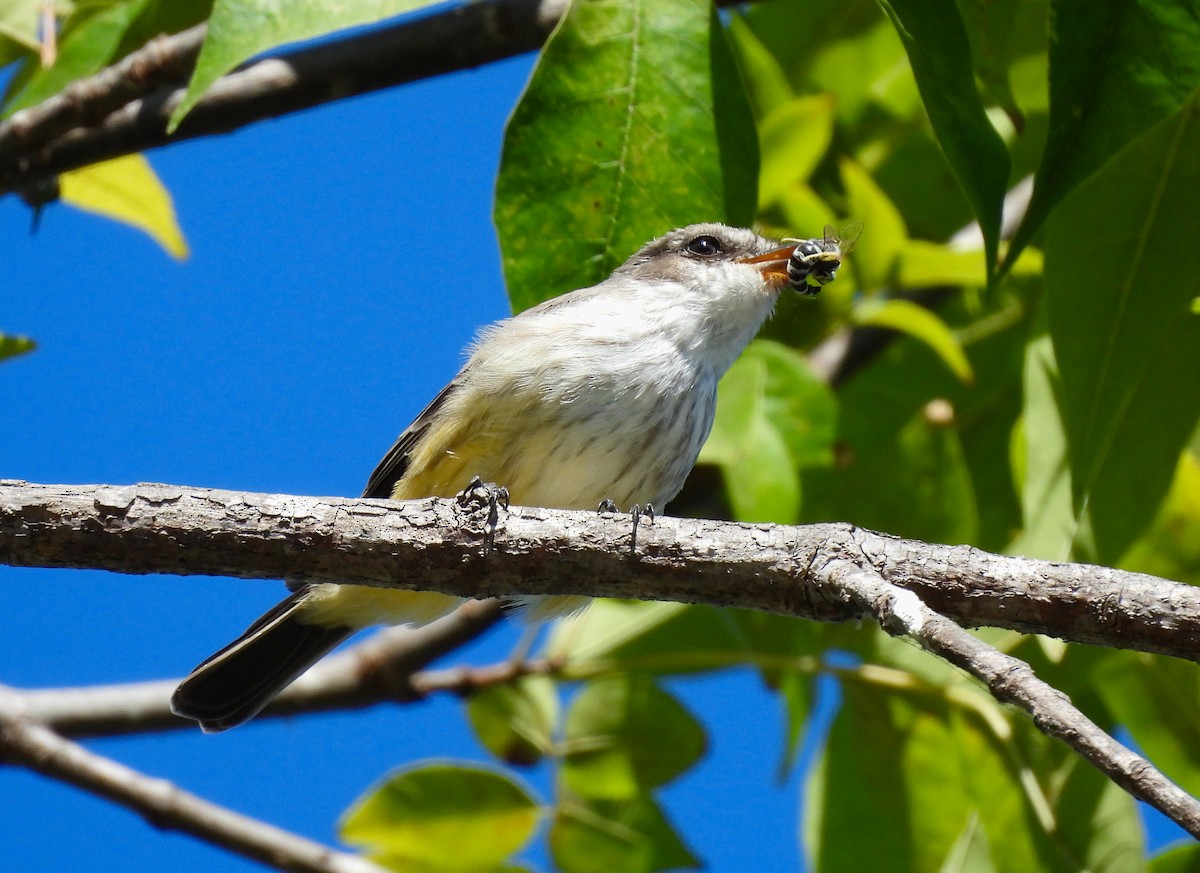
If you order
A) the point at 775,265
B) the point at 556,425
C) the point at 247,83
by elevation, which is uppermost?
the point at 247,83

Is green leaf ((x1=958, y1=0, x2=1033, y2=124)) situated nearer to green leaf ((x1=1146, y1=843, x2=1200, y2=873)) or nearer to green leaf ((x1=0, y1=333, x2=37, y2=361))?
green leaf ((x1=1146, y1=843, x2=1200, y2=873))

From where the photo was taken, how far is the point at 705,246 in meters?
5.36

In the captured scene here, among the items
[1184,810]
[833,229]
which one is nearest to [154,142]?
[833,229]

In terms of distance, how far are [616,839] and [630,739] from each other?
332 mm

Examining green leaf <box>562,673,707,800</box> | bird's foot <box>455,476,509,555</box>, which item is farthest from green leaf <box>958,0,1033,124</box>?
green leaf <box>562,673,707,800</box>

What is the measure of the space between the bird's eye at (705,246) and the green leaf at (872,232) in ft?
2.51

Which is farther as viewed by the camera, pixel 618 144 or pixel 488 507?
pixel 618 144

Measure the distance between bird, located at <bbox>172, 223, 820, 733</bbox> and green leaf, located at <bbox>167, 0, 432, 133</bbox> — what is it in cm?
125

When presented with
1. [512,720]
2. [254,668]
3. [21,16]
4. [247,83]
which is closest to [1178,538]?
[512,720]

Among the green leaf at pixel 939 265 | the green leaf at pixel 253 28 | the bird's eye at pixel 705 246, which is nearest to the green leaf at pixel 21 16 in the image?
the green leaf at pixel 253 28

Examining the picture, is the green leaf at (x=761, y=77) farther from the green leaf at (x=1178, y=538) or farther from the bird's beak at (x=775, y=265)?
the green leaf at (x=1178, y=538)

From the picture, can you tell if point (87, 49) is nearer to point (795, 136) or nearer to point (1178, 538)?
point (795, 136)

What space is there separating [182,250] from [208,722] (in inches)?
63.5

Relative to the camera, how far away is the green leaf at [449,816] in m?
4.45
